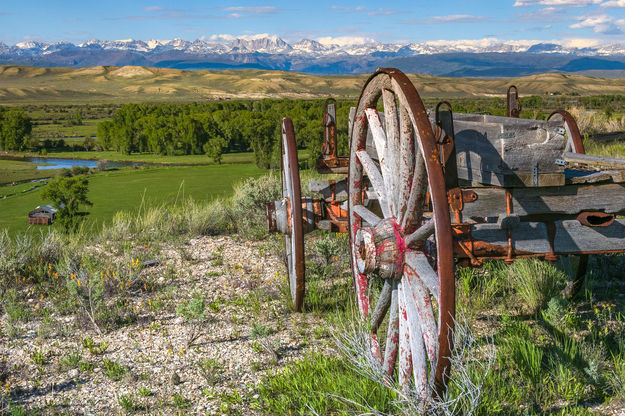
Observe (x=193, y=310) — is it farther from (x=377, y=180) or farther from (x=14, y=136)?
(x=14, y=136)

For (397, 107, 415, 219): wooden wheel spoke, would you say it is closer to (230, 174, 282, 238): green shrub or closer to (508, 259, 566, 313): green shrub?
(508, 259, 566, 313): green shrub

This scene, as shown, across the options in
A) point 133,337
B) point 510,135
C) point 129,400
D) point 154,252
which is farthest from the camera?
point 154,252

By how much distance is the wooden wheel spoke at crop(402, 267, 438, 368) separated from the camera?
233 centimetres

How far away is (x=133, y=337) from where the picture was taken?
4.30 meters

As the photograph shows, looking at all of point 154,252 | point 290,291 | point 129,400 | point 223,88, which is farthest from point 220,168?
point 223,88

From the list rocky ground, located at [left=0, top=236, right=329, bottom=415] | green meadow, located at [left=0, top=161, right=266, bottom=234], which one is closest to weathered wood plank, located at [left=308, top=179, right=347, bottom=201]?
rocky ground, located at [left=0, top=236, right=329, bottom=415]

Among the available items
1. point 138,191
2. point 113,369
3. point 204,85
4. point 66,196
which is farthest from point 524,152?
point 204,85

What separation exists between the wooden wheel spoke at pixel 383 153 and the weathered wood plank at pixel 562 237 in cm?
54

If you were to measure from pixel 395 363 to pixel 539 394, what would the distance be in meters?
0.79

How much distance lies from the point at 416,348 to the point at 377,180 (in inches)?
45.6

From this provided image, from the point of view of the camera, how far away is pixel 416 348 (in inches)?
99.0

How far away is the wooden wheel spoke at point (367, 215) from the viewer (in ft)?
10.5

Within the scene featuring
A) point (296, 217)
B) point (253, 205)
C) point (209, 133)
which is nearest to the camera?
point (296, 217)

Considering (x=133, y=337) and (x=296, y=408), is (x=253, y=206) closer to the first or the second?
(x=133, y=337)
